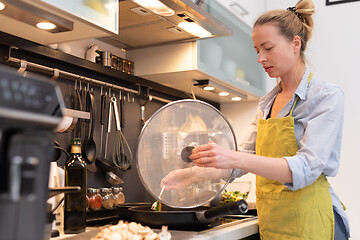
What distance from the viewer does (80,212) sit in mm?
1398

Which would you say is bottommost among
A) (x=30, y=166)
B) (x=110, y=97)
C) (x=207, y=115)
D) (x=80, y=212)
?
(x=80, y=212)

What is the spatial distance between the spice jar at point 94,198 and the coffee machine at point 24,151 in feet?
3.72

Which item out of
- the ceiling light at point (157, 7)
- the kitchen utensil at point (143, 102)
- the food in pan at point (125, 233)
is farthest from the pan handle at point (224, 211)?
the kitchen utensil at point (143, 102)

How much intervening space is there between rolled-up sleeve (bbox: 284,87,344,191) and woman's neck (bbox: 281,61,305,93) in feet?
0.46

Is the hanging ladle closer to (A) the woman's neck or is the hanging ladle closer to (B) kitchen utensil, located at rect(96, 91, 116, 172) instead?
(B) kitchen utensil, located at rect(96, 91, 116, 172)

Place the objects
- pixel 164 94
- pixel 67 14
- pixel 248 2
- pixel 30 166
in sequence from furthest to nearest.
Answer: pixel 248 2, pixel 164 94, pixel 67 14, pixel 30 166

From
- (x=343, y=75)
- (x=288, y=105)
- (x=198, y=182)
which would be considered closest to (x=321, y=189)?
(x=288, y=105)

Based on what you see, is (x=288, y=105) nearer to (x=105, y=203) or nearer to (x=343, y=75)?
Result: (x=105, y=203)

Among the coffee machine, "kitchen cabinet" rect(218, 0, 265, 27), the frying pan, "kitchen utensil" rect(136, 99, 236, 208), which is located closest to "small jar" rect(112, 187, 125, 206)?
the frying pan

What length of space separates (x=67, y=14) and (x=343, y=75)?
2017 millimetres

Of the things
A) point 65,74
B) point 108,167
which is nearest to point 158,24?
point 65,74

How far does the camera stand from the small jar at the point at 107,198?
1741 millimetres

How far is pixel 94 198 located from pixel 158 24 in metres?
0.75

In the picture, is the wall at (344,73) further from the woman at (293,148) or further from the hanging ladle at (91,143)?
the hanging ladle at (91,143)
